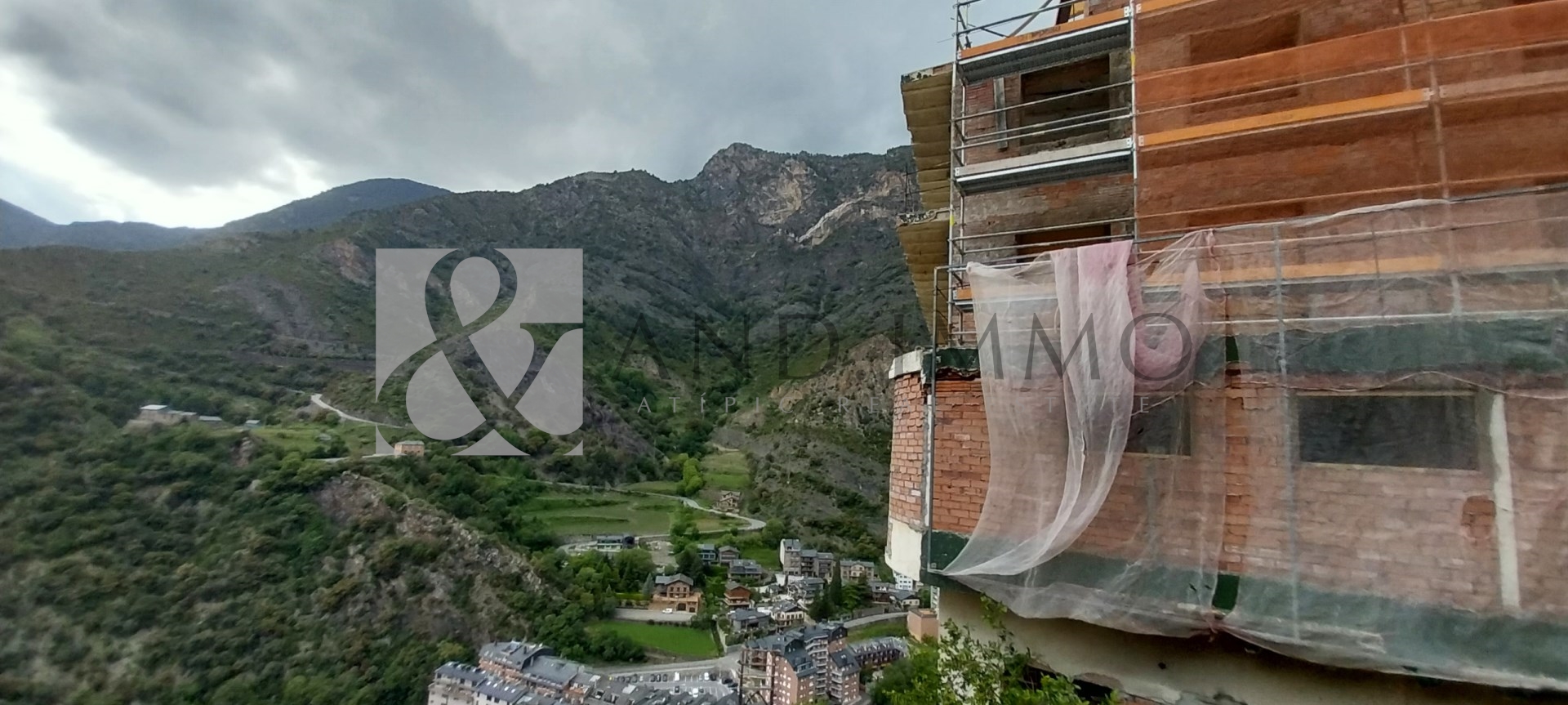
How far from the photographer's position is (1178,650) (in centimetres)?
318

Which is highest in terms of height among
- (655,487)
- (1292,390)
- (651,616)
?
(1292,390)

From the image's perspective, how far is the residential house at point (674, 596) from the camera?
3516cm

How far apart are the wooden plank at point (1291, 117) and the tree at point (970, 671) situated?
10.5 ft

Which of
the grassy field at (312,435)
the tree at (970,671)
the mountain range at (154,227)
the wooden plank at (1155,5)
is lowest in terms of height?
the grassy field at (312,435)

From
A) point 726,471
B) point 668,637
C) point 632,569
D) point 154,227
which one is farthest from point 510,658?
point 154,227

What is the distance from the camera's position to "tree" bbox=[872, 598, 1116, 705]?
3.26m

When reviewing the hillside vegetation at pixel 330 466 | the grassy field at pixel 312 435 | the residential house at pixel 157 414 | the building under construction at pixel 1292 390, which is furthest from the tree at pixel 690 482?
the building under construction at pixel 1292 390

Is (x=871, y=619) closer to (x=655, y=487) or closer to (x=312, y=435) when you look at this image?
(x=655, y=487)

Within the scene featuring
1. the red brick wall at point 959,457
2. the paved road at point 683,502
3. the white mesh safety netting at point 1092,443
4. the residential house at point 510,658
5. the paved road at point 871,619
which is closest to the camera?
the white mesh safety netting at point 1092,443

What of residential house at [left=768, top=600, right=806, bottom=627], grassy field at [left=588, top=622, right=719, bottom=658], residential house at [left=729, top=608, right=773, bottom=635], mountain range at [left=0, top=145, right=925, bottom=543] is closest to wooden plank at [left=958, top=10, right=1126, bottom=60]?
grassy field at [left=588, top=622, right=719, bottom=658]

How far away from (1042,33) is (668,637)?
33794mm

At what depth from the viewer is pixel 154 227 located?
89.1m

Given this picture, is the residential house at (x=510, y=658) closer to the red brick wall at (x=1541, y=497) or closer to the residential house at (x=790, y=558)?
the residential house at (x=790, y=558)

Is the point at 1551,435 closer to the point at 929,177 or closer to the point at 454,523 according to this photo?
the point at 929,177
